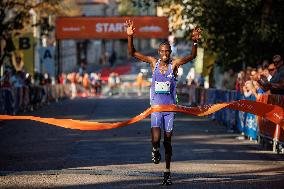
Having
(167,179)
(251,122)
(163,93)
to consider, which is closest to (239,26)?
(251,122)

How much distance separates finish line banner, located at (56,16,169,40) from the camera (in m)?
59.9

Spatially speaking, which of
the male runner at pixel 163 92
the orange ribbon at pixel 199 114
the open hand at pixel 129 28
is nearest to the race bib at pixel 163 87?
the male runner at pixel 163 92

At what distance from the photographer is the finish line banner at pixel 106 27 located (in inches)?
2360

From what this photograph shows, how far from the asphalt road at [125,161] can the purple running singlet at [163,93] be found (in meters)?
0.84

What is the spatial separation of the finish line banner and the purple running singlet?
150 feet

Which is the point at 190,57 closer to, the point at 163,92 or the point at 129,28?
the point at 163,92

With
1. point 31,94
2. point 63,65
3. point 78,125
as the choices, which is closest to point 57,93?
point 31,94

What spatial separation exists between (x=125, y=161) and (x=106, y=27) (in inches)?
1777

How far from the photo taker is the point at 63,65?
11812cm

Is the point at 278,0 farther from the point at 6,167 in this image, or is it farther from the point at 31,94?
the point at 6,167

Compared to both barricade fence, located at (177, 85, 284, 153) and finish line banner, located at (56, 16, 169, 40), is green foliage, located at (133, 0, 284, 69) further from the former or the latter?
finish line banner, located at (56, 16, 169, 40)

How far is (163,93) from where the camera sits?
1362 centimetres

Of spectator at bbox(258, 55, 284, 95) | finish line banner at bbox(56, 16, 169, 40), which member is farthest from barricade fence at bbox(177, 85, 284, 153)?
finish line banner at bbox(56, 16, 169, 40)

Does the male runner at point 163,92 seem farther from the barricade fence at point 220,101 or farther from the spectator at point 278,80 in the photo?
the spectator at point 278,80
